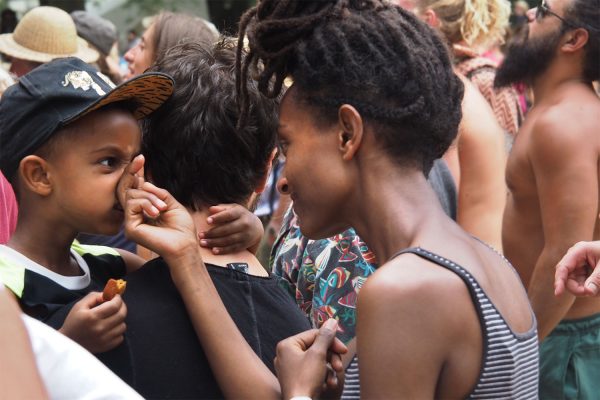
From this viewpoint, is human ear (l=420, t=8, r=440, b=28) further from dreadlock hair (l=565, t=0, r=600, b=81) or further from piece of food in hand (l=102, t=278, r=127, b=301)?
piece of food in hand (l=102, t=278, r=127, b=301)

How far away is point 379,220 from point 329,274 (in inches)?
44.4

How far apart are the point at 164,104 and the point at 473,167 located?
284cm

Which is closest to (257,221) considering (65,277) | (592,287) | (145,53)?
(65,277)

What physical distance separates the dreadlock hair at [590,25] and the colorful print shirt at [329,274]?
178 centimetres

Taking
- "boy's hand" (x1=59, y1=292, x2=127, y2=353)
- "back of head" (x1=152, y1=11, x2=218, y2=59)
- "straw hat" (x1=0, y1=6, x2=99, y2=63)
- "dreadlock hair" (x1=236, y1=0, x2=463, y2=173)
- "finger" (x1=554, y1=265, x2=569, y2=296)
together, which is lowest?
"straw hat" (x1=0, y1=6, x2=99, y2=63)

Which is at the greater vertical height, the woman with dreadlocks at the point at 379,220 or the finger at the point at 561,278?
the woman with dreadlocks at the point at 379,220

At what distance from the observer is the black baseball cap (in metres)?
2.51

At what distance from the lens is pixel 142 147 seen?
8.58 ft

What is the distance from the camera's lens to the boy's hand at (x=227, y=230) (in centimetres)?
251

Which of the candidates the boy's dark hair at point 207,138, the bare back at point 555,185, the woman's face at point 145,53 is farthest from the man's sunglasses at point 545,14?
the boy's dark hair at point 207,138

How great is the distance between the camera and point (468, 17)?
235 inches

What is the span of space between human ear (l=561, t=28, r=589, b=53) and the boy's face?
8.46 feet

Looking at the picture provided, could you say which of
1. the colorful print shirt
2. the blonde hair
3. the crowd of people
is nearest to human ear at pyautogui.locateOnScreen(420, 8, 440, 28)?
the blonde hair

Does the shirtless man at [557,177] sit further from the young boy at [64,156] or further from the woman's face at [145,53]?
the young boy at [64,156]
